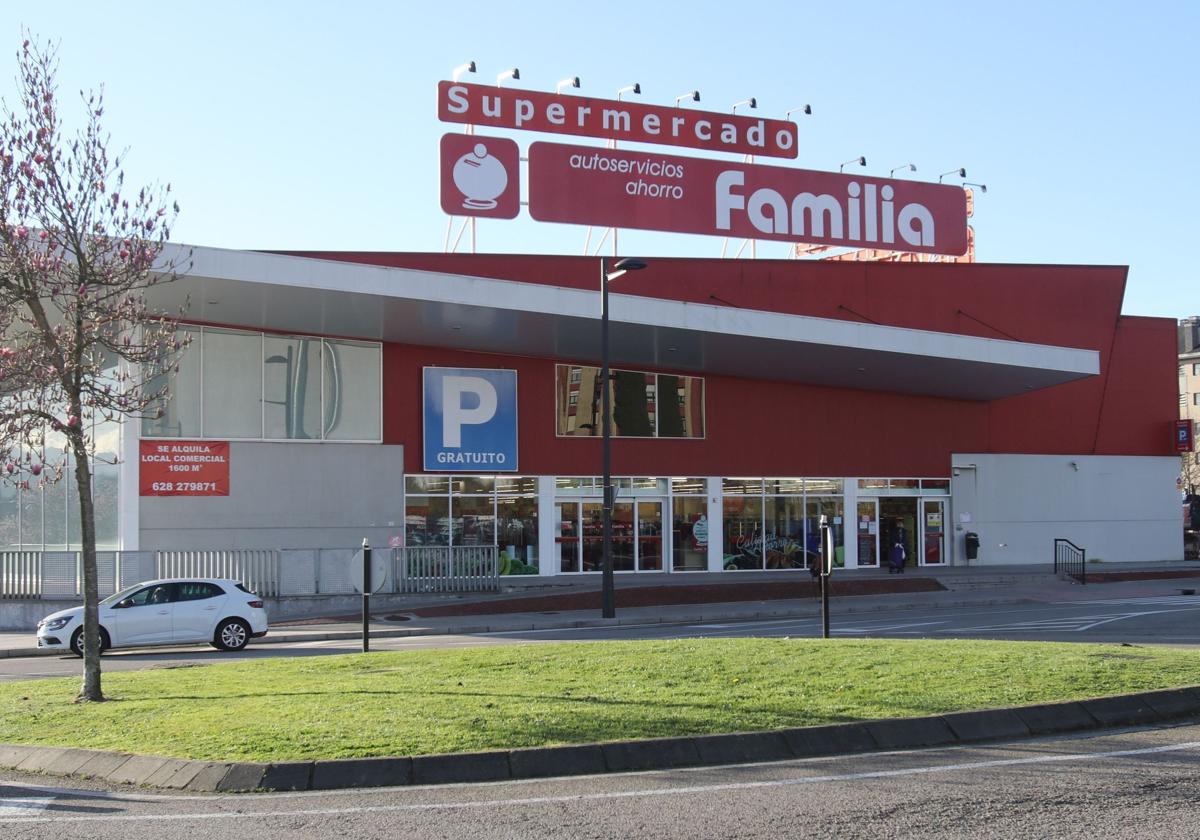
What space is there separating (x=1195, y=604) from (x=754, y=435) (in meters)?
14.5

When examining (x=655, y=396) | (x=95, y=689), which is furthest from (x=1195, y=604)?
(x=95, y=689)

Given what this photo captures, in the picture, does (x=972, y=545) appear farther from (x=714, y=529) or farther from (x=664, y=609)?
(x=664, y=609)

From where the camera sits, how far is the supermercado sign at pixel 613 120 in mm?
36625

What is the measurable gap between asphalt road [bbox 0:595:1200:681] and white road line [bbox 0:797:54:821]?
9.85 meters

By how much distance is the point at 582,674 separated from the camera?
12.5m

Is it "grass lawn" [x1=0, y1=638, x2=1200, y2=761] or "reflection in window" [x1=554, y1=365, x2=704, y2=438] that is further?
"reflection in window" [x1=554, y1=365, x2=704, y2=438]

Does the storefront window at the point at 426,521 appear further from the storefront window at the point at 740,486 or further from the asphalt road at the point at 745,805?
the asphalt road at the point at 745,805

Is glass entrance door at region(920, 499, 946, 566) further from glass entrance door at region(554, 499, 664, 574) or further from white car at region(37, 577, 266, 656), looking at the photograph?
white car at region(37, 577, 266, 656)

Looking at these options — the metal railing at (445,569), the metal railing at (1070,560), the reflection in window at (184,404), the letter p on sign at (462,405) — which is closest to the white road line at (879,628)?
the metal railing at (445,569)

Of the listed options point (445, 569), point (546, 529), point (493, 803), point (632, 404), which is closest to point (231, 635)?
point (445, 569)

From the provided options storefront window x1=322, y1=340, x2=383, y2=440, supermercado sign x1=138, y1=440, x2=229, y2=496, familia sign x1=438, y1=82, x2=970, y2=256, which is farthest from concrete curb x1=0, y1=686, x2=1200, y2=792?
familia sign x1=438, y1=82, x2=970, y2=256

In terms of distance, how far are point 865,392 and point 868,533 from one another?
4.61 metres

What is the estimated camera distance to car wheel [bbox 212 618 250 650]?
22.3m

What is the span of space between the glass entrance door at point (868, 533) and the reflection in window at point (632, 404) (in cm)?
645
